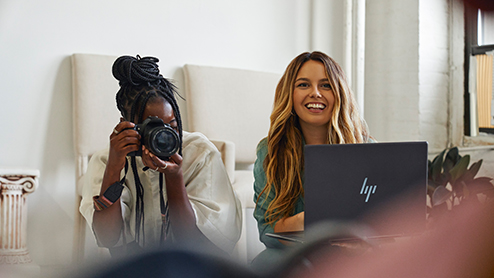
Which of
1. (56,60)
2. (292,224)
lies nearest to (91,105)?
(56,60)

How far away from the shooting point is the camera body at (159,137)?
954mm

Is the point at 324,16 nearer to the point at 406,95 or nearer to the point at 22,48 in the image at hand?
the point at 406,95

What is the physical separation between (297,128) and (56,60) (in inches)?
58.6

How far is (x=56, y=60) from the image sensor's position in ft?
7.32

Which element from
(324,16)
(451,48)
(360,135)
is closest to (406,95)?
(451,48)

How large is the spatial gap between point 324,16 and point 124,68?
2.13 meters

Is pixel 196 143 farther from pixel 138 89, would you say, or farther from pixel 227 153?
pixel 227 153

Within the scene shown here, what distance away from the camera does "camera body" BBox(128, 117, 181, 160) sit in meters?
0.95

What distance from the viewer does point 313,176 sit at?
2.59 feet

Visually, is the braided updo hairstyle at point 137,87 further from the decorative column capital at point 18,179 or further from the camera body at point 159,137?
the decorative column capital at point 18,179

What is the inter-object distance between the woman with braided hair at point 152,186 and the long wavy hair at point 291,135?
0.14 meters

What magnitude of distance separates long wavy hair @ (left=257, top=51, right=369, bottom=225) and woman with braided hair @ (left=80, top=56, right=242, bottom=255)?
136mm

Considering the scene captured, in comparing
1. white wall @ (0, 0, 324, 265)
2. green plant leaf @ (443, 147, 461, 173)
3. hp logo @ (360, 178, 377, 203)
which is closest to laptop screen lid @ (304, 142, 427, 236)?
hp logo @ (360, 178, 377, 203)

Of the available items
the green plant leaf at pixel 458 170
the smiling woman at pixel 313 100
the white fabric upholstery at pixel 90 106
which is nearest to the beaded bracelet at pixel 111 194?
the smiling woman at pixel 313 100
